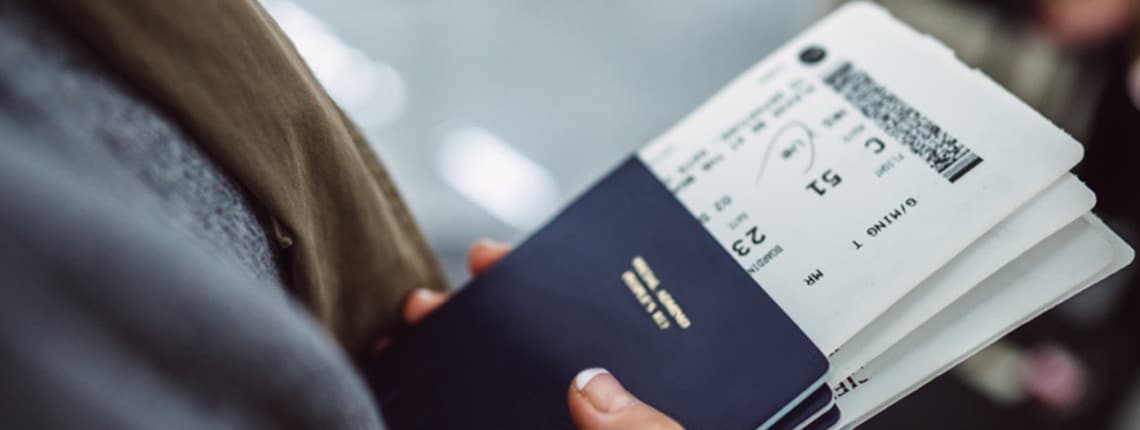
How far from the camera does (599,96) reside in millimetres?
1809

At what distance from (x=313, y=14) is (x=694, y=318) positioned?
4.92 ft

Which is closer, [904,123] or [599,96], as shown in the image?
[904,123]

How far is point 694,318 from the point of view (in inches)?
22.5

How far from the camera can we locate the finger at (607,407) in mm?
525

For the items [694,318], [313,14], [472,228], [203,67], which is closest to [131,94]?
[203,67]

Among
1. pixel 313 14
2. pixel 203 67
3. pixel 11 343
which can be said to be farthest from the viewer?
pixel 313 14

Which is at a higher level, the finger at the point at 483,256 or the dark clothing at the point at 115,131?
the finger at the point at 483,256

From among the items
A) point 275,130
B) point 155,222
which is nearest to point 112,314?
point 155,222

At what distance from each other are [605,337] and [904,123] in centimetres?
23

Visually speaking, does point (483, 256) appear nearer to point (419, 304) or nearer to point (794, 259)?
point (419, 304)

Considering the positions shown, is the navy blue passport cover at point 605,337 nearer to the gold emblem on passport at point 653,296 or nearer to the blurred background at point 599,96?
the gold emblem on passport at point 653,296

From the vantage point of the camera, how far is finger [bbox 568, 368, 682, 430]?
525 mm

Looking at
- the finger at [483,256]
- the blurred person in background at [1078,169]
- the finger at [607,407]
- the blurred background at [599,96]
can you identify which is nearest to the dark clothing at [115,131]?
the finger at [607,407]

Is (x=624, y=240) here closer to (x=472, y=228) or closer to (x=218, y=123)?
(x=218, y=123)
